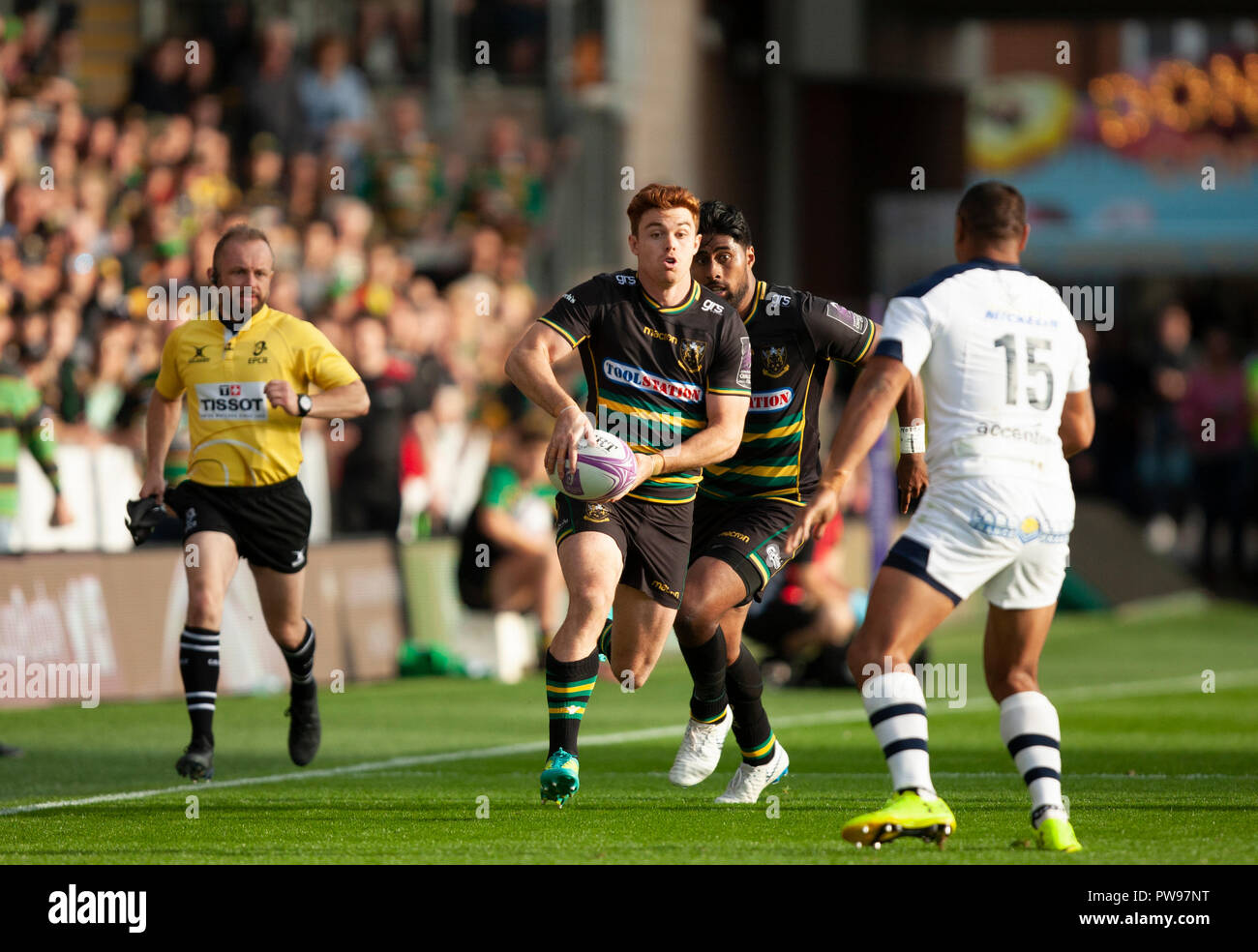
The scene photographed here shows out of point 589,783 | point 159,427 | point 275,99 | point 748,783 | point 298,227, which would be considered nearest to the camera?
point 748,783

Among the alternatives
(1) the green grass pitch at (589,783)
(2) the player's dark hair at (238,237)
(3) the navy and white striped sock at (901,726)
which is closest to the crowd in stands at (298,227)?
(1) the green grass pitch at (589,783)

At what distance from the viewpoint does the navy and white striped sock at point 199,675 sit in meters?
9.27

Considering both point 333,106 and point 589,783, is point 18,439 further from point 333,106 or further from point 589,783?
point 333,106

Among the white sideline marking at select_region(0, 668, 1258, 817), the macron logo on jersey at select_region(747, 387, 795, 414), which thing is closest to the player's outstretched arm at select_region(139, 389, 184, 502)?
the white sideline marking at select_region(0, 668, 1258, 817)

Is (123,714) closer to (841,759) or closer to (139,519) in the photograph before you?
(139,519)

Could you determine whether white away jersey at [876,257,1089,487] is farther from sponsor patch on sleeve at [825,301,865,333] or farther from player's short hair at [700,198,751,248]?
player's short hair at [700,198,751,248]

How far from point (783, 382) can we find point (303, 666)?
283cm

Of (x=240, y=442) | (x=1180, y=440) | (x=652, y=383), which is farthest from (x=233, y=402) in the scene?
(x=1180, y=440)

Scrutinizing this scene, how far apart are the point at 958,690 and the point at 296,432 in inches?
242

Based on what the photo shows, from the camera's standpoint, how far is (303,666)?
9.79 m

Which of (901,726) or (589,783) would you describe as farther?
(589,783)

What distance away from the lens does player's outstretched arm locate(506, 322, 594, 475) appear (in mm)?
7633

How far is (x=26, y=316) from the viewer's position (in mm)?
14234
